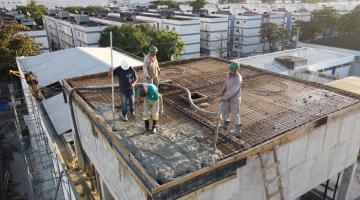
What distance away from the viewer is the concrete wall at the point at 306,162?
868 cm

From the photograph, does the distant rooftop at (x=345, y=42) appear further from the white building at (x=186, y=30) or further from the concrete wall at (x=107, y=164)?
the concrete wall at (x=107, y=164)

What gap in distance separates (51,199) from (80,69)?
1045cm

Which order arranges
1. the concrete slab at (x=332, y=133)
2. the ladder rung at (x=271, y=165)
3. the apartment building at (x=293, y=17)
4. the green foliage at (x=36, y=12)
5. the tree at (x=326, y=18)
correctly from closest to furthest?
the ladder rung at (x=271, y=165)
the concrete slab at (x=332, y=133)
the tree at (x=326, y=18)
the green foliage at (x=36, y=12)
the apartment building at (x=293, y=17)

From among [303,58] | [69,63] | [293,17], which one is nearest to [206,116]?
[69,63]

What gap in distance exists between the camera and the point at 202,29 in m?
65.1

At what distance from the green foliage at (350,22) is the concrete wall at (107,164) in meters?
73.8

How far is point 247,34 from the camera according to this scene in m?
68.9

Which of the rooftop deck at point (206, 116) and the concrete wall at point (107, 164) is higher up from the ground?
the rooftop deck at point (206, 116)

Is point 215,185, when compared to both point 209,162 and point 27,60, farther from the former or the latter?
point 27,60

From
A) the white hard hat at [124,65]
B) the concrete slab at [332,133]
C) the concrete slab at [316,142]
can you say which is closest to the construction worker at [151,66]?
the white hard hat at [124,65]

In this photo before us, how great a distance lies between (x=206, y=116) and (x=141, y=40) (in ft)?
107

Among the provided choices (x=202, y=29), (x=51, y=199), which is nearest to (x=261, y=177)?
(x=51, y=199)

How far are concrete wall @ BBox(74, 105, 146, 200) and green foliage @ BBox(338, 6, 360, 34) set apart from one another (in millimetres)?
73758

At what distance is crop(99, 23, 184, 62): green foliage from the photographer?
40.8 meters
